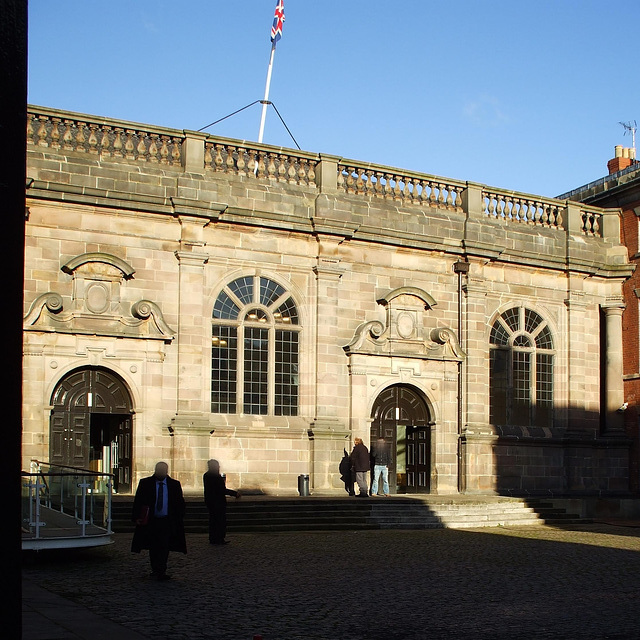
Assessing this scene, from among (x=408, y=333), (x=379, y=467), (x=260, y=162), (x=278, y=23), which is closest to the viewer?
(x=379, y=467)

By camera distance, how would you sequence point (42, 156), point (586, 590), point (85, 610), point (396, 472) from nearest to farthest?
point (85, 610) → point (586, 590) → point (42, 156) → point (396, 472)

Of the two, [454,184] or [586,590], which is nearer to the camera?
[586,590]

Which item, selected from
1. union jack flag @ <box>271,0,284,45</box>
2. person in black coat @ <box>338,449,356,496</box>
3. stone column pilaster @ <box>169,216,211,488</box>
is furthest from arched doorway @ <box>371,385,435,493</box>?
union jack flag @ <box>271,0,284,45</box>

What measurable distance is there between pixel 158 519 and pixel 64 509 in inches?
93.4

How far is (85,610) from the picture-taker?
32.6 ft

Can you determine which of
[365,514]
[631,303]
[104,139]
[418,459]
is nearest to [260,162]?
[104,139]

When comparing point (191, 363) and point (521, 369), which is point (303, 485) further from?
point (521, 369)

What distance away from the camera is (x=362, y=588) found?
12.0 m

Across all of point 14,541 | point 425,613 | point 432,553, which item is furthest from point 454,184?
point 14,541

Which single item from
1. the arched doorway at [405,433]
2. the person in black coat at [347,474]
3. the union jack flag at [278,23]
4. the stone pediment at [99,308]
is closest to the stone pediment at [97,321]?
the stone pediment at [99,308]

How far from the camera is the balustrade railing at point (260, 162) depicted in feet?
79.5

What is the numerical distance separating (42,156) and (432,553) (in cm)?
1215

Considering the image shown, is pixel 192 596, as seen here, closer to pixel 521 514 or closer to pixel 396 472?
pixel 521 514

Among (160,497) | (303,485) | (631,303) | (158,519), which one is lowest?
(303,485)
